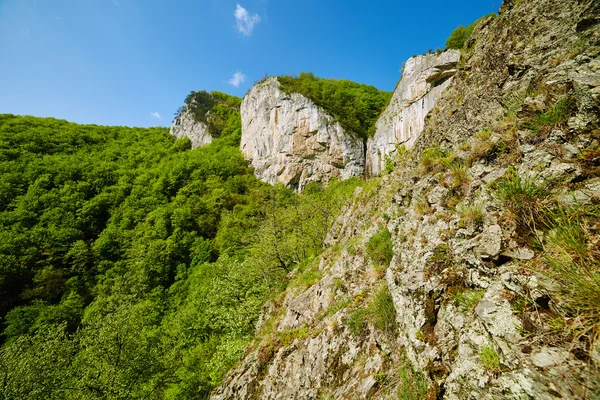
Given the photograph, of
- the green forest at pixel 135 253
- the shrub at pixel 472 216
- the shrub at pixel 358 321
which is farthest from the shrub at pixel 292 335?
the shrub at pixel 472 216

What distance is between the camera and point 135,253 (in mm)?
38000

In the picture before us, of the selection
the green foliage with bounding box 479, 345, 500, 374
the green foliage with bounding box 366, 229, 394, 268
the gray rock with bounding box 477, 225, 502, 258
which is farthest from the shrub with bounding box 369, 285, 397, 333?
the green foliage with bounding box 479, 345, 500, 374

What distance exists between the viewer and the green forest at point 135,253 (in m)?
16.2

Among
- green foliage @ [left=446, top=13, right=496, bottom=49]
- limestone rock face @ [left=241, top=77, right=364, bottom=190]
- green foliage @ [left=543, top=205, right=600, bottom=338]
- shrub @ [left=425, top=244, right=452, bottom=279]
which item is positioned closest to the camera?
green foliage @ [left=543, top=205, right=600, bottom=338]

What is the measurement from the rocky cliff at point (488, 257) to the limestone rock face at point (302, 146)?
117 ft

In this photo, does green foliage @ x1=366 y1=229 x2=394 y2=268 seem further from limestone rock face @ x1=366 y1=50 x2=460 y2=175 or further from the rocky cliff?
limestone rock face @ x1=366 y1=50 x2=460 y2=175

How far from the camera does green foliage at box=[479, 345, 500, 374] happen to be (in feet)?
8.75

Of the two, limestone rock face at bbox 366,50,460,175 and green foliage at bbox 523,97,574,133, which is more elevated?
limestone rock face at bbox 366,50,460,175

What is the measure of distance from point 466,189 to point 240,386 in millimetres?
9637

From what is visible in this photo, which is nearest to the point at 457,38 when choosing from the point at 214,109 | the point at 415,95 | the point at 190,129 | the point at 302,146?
the point at 415,95

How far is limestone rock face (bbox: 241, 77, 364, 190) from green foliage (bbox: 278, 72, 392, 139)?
5.96 feet

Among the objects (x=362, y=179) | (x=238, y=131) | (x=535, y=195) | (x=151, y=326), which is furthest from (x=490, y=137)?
(x=238, y=131)

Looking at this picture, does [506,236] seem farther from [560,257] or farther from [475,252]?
[560,257]

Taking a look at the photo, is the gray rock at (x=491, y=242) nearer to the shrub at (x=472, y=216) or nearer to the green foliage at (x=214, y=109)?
the shrub at (x=472, y=216)
